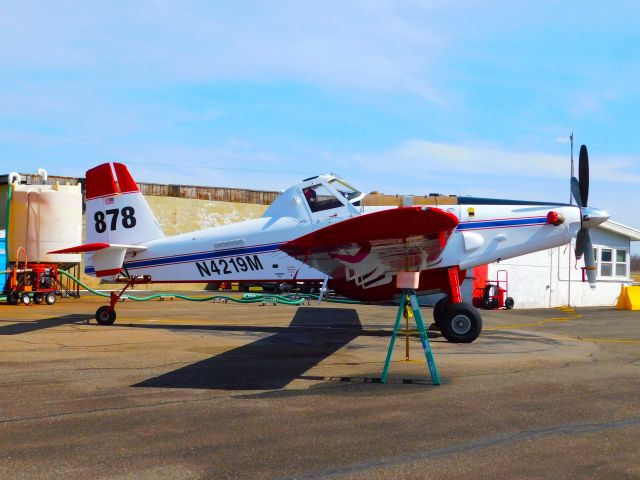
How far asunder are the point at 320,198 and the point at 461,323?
3884 mm

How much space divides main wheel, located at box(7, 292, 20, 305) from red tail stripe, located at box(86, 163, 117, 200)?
8792 mm

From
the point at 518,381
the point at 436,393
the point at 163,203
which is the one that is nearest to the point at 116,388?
the point at 436,393

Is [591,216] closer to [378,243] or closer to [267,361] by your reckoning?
[378,243]

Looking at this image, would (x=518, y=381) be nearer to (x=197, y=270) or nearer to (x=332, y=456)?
(x=332, y=456)

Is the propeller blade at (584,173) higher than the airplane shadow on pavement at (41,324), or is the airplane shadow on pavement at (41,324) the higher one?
the propeller blade at (584,173)

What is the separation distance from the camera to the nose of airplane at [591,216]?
12227 millimetres

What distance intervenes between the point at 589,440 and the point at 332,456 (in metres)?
2.29

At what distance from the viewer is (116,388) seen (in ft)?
24.1

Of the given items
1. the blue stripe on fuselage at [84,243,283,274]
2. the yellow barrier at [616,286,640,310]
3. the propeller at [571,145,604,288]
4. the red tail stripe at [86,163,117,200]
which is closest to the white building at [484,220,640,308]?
the yellow barrier at [616,286,640,310]

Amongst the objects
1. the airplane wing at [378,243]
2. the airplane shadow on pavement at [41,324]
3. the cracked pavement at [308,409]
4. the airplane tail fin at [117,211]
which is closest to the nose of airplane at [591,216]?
the cracked pavement at [308,409]

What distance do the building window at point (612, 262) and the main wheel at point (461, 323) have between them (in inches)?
853

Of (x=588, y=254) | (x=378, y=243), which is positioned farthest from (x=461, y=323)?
(x=378, y=243)

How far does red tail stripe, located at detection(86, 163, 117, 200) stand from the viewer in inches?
602

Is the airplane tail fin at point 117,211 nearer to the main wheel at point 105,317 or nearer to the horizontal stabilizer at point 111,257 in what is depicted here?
the horizontal stabilizer at point 111,257
